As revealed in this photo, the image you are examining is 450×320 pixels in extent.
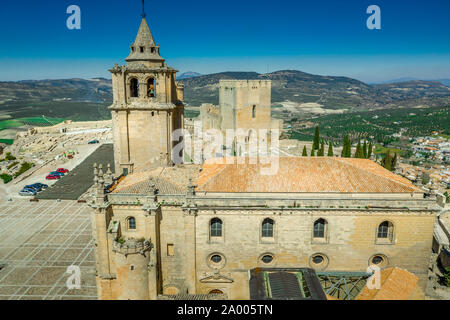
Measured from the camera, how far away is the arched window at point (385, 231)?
2372 centimetres

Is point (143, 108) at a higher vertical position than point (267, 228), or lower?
higher

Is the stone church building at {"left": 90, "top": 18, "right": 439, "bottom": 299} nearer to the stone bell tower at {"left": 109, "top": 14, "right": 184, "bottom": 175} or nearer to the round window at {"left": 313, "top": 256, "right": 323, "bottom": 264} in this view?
the round window at {"left": 313, "top": 256, "right": 323, "bottom": 264}

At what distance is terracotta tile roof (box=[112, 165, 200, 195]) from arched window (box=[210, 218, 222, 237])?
3012 mm

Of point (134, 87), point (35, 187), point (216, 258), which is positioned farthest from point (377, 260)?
point (35, 187)

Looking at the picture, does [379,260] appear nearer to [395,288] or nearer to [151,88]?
[395,288]

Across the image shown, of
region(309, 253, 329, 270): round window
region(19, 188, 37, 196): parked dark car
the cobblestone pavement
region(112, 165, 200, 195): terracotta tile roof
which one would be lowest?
the cobblestone pavement

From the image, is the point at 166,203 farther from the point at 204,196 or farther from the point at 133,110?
the point at 133,110

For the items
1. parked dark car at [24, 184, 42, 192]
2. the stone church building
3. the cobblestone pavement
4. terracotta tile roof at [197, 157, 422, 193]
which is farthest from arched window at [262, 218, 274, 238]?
parked dark car at [24, 184, 42, 192]

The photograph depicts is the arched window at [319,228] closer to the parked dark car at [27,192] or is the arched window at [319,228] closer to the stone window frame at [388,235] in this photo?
the stone window frame at [388,235]

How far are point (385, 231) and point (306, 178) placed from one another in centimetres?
650

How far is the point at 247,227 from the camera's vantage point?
927 inches

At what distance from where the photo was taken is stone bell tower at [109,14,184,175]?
27641 mm

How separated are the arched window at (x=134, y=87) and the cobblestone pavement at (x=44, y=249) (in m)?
15.7
